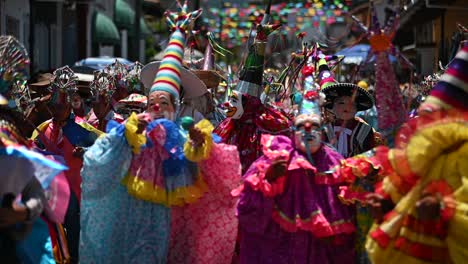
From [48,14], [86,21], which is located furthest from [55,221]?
[86,21]

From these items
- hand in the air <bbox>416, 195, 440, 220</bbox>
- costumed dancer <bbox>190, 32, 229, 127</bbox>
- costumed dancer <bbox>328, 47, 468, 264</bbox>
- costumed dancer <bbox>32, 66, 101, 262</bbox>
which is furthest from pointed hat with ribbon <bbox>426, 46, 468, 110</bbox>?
costumed dancer <bbox>190, 32, 229, 127</bbox>

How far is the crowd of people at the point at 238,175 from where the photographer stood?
20.2ft

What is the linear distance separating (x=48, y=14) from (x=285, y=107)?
17.3 meters

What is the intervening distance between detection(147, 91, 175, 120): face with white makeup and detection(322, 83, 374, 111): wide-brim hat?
2.05m

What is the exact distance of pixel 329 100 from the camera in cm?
1020

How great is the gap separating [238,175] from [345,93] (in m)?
1.89

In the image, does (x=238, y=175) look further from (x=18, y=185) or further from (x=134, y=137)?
(x=18, y=185)

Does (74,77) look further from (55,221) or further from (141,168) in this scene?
(55,221)

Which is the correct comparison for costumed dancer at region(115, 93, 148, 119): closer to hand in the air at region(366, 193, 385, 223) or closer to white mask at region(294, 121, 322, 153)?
white mask at region(294, 121, 322, 153)

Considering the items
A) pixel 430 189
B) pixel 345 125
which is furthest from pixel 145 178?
pixel 430 189

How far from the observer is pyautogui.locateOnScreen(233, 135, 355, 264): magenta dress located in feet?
25.7

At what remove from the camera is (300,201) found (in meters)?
7.90

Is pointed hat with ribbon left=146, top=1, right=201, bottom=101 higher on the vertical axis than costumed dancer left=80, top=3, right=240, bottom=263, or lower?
higher

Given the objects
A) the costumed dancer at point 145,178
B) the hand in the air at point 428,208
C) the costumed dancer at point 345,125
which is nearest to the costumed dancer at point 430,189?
the hand in the air at point 428,208
